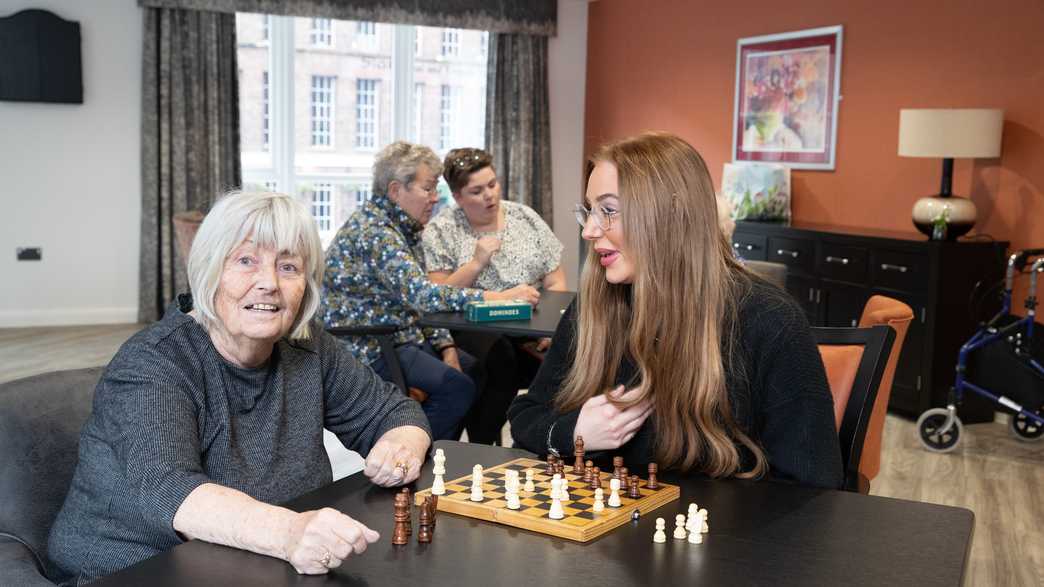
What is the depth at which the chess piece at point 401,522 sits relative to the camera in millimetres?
1442

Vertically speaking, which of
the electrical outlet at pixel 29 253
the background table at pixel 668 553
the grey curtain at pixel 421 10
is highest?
the grey curtain at pixel 421 10

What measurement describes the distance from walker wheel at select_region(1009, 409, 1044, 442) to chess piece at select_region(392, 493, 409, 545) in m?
4.23

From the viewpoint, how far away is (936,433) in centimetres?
475

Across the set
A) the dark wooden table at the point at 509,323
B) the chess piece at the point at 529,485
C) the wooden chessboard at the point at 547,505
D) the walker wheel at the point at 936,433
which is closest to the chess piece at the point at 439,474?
the wooden chessboard at the point at 547,505

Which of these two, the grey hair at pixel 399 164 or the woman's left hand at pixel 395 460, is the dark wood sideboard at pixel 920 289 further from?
the woman's left hand at pixel 395 460

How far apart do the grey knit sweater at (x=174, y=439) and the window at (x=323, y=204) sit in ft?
21.2

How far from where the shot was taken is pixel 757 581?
1319 millimetres

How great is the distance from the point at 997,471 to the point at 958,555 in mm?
3324

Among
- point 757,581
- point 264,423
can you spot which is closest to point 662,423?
point 757,581

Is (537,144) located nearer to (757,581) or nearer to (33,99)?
(33,99)

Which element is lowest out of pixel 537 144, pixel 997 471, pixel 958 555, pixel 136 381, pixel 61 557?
pixel 997 471

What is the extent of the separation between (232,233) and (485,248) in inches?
85.2

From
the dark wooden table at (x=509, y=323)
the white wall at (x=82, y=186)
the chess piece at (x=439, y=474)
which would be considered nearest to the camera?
the chess piece at (x=439, y=474)

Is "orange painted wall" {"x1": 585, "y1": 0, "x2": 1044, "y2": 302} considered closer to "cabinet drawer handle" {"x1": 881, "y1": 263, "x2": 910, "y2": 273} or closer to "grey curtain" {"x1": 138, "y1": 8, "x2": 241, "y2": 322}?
"cabinet drawer handle" {"x1": 881, "y1": 263, "x2": 910, "y2": 273}
